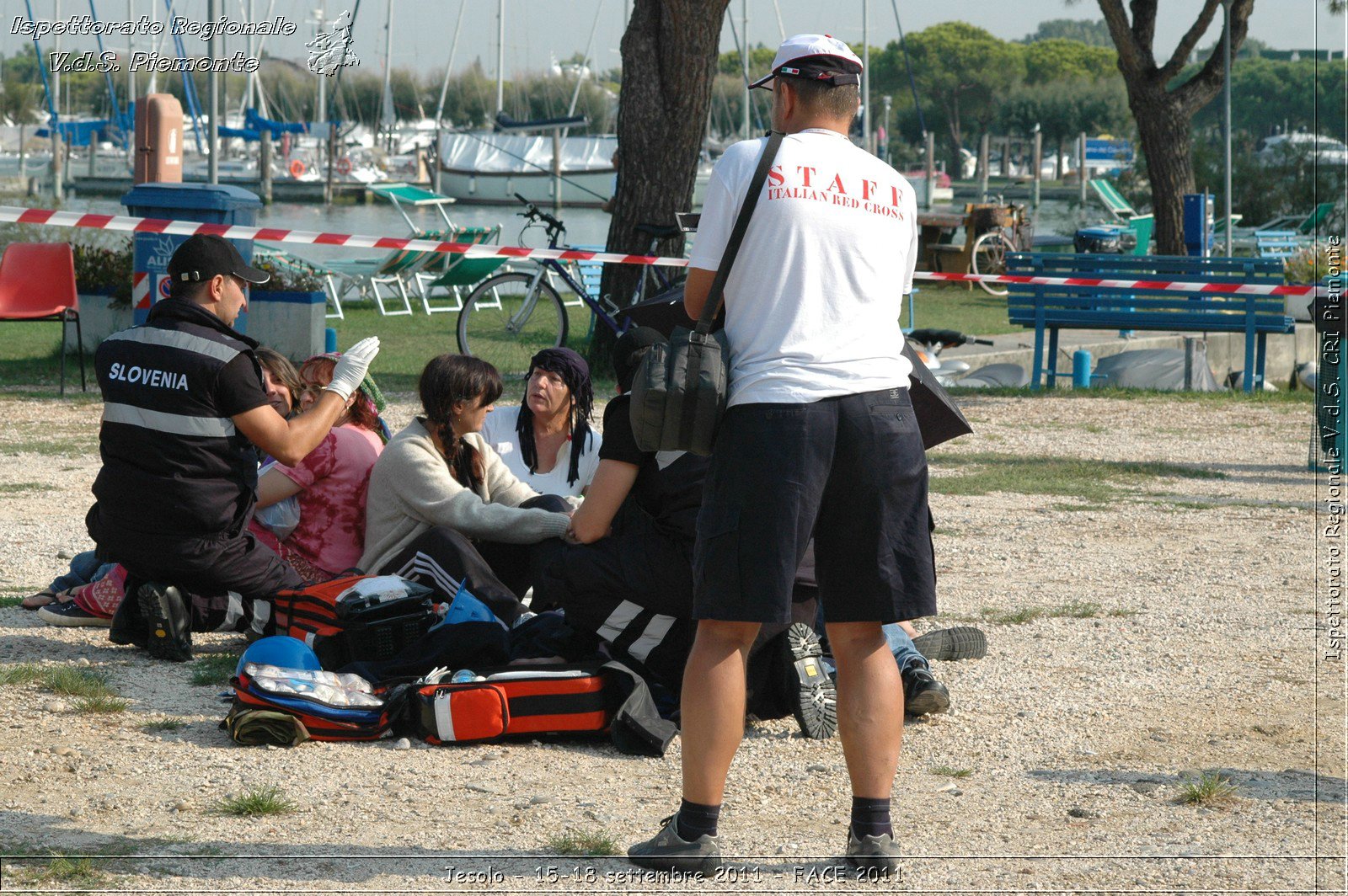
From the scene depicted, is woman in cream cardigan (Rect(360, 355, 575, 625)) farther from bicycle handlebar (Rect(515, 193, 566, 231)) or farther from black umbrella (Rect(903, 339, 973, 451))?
bicycle handlebar (Rect(515, 193, 566, 231))

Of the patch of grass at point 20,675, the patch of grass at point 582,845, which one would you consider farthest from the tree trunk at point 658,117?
the patch of grass at point 582,845

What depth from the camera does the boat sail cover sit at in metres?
54.8

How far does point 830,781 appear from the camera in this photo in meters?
3.70

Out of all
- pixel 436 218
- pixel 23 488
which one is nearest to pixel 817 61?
pixel 23 488

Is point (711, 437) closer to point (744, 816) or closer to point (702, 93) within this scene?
point (744, 816)

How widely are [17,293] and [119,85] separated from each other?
82.7 ft

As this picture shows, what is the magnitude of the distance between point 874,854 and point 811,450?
2.82 ft

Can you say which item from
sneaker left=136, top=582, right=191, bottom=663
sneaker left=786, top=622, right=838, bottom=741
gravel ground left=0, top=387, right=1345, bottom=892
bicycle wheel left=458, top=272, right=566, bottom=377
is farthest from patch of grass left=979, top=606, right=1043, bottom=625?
bicycle wheel left=458, top=272, right=566, bottom=377

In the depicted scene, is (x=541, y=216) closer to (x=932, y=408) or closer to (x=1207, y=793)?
(x=932, y=408)

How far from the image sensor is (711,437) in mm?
2922

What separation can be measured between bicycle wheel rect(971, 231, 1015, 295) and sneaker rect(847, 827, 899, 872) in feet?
67.4

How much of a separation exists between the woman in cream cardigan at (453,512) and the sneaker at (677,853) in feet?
5.21

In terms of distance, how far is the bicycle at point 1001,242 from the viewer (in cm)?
2342

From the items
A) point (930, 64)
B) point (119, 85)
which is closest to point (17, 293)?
point (119, 85)
